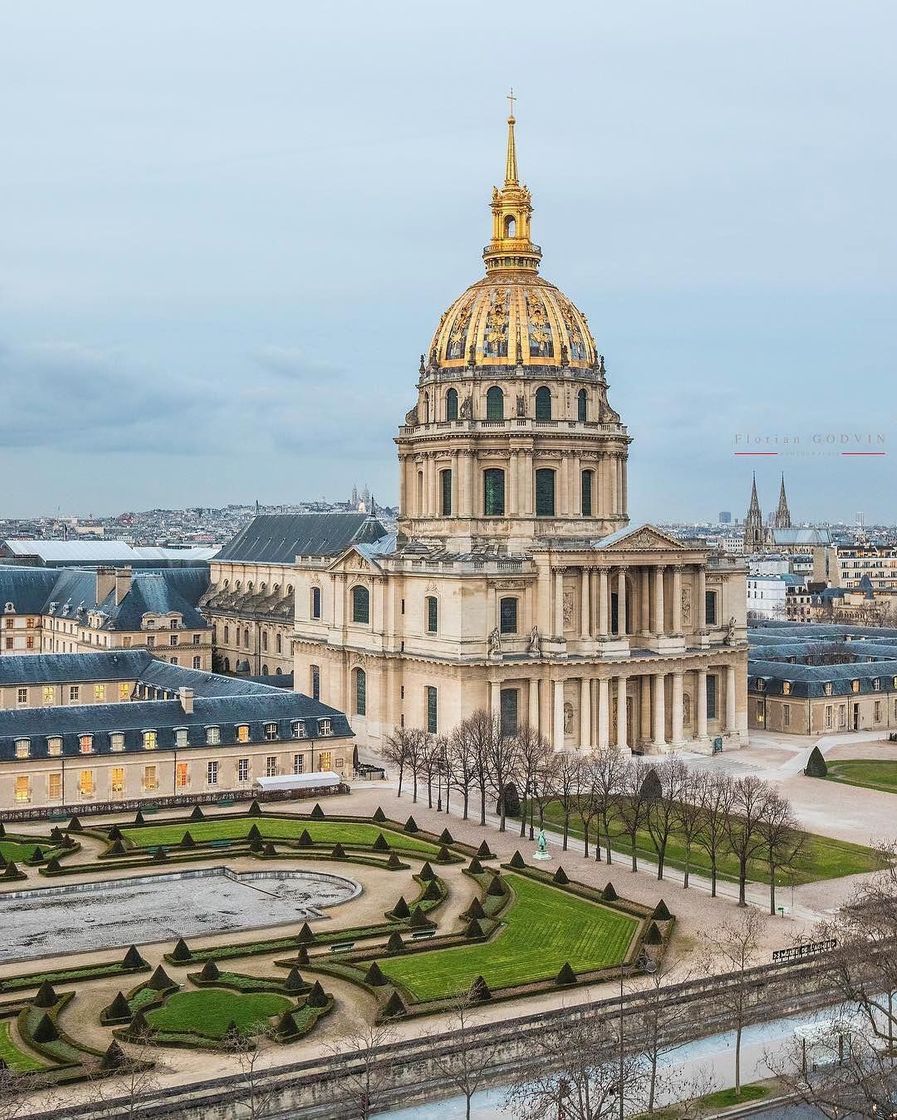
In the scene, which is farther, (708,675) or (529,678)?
(708,675)

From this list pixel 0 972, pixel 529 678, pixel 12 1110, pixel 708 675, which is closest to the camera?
pixel 12 1110

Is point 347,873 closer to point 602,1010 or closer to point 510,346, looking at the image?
point 602,1010

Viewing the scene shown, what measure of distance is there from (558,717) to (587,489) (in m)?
19.4

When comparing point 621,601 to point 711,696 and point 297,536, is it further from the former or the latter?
point 297,536

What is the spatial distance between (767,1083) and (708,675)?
→ 62.4 m

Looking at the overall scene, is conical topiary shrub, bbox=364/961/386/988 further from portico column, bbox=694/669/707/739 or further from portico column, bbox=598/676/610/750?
portico column, bbox=694/669/707/739

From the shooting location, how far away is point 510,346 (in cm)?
10219

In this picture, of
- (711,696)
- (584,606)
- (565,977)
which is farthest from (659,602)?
(565,977)

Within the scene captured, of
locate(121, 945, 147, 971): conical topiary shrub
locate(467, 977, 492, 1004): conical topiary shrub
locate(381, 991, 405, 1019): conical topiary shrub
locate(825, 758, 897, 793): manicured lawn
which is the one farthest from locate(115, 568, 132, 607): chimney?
locate(381, 991, 405, 1019): conical topiary shrub

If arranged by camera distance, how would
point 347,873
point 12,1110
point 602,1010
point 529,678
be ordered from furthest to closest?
point 529,678, point 347,873, point 602,1010, point 12,1110

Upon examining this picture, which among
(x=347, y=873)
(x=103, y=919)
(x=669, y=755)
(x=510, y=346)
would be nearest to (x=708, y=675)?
(x=669, y=755)

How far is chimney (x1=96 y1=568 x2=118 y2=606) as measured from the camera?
12388 cm

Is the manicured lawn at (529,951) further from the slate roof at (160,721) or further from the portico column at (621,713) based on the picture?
the portico column at (621,713)

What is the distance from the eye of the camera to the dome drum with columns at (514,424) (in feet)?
332
